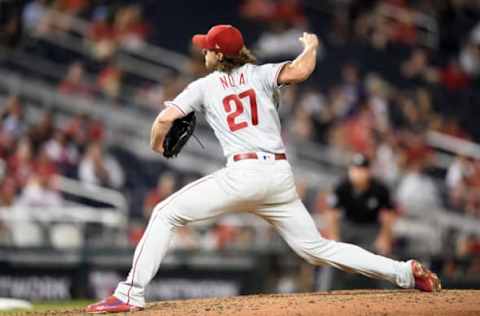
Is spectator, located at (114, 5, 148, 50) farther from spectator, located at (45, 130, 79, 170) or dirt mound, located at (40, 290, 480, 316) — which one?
dirt mound, located at (40, 290, 480, 316)

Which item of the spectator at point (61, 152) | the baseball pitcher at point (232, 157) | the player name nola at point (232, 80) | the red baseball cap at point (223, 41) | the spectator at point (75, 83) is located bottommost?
the baseball pitcher at point (232, 157)

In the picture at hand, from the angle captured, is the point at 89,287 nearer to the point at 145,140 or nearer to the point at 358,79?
the point at 145,140

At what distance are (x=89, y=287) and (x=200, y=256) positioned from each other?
138 centimetres

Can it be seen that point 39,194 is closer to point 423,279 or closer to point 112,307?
point 112,307

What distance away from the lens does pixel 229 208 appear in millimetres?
7023

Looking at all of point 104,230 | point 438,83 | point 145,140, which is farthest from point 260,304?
point 438,83

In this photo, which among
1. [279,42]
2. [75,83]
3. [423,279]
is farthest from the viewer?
[279,42]

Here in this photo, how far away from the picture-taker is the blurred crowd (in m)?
14.4

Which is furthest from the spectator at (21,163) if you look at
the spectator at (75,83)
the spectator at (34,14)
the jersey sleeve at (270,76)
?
the jersey sleeve at (270,76)

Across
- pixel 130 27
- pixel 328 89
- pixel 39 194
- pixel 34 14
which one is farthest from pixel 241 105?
pixel 34 14

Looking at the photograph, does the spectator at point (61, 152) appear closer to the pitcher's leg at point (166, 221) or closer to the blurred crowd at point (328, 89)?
the blurred crowd at point (328, 89)

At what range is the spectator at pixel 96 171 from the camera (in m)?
14.5

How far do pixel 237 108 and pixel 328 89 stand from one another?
33.8 ft

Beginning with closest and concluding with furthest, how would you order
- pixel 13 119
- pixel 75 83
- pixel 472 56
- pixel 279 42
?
pixel 13 119 → pixel 75 83 → pixel 472 56 → pixel 279 42
